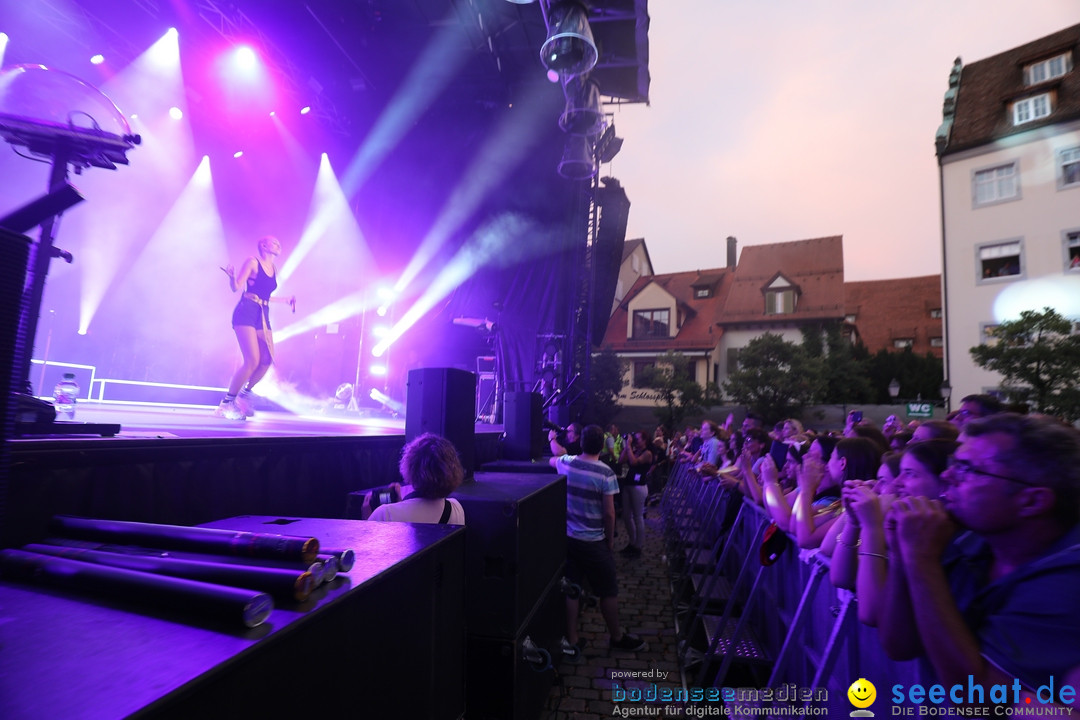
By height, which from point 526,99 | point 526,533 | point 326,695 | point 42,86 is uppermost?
point 526,99

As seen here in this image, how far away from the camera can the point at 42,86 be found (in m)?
2.92

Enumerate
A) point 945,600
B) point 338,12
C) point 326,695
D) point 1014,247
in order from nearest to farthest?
point 326,695
point 945,600
point 338,12
point 1014,247

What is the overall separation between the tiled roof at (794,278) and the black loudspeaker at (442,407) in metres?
29.0

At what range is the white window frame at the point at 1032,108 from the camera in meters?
20.0

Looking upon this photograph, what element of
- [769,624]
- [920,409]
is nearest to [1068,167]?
[920,409]

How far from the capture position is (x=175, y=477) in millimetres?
2441

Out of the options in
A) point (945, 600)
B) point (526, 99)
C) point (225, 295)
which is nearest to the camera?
point (945, 600)

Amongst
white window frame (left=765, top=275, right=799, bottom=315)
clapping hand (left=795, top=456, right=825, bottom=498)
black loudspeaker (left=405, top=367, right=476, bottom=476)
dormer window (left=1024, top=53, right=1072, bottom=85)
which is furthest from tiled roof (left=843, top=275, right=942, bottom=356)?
black loudspeaker (left=405, top=367, right=476, bottom=476)

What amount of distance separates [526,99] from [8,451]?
1025 cm

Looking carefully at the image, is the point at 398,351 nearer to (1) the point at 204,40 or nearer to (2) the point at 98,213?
(2) the point at 98,213

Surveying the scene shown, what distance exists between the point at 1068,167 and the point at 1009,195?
177 centimetres

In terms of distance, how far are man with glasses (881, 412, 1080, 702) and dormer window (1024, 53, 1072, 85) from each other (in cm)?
2928

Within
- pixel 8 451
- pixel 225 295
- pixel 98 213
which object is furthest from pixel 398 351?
pixel 8 451

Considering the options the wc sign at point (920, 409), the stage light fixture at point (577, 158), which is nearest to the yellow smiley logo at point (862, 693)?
the stage light fixture at point (577, 158)
